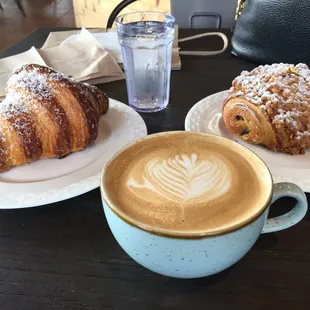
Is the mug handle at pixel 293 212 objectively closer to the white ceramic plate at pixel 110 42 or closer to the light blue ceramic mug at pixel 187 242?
the light blue ceramic mug at pixel 187 242

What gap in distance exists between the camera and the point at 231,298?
0.38 metres

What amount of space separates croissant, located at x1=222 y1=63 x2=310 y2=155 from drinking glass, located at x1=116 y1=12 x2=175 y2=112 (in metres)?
0.19

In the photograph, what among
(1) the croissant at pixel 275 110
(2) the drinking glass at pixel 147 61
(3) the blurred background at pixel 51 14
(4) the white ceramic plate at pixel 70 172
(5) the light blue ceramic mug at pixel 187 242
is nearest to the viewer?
(5) the light blue ceramic mug at pixel 187 242

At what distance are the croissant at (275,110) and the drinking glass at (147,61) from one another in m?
0.19

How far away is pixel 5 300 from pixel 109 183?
16 cm

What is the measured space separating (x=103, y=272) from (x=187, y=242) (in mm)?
129

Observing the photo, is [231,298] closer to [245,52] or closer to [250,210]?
[250,210]

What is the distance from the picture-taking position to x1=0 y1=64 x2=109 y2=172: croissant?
1.90ft

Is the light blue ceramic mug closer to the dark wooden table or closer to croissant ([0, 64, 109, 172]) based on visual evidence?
the dark wooden table

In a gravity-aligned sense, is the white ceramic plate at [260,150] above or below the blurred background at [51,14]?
above

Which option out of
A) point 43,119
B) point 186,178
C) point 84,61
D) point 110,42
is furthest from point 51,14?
point 186,178

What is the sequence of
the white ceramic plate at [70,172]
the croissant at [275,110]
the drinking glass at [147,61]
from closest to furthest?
the white ceramic plate at [70,172]
the croissant at [275,110]
the drinking glass at [147,61]

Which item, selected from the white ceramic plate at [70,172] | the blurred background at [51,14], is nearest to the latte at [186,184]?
the white ceramic plate at [70,172]

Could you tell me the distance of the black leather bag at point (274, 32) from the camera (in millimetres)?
843
